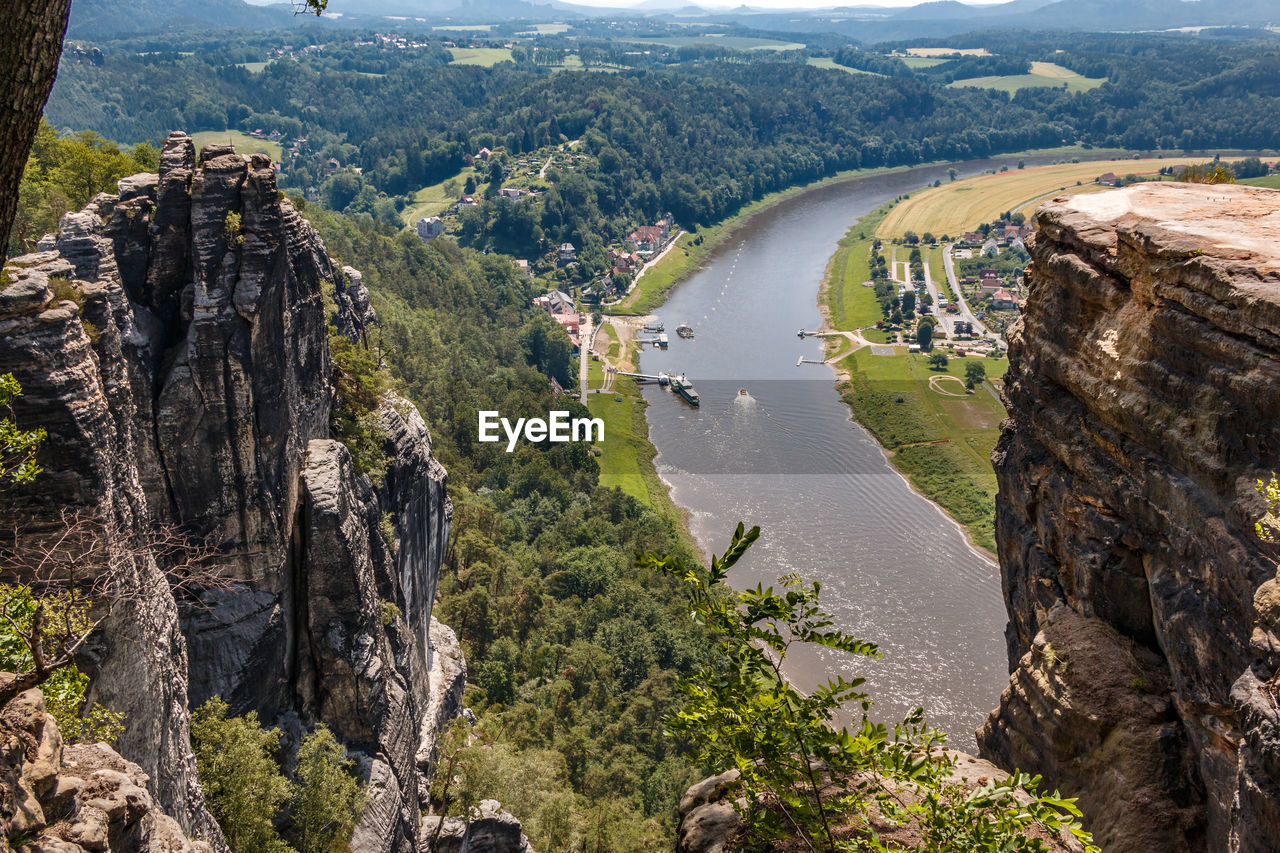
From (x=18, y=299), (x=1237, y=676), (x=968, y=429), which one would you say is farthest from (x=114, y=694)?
(x=968, y=429)

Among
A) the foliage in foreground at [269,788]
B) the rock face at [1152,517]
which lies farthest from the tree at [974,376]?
the foliage in foreground at [269,788]

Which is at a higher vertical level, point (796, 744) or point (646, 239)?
point (796, 744)

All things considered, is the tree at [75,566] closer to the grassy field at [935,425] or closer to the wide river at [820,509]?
the wide river at [820,509]

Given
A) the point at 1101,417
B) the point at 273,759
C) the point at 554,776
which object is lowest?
the point at 554,776

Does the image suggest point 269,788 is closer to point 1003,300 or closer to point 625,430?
point 625,430

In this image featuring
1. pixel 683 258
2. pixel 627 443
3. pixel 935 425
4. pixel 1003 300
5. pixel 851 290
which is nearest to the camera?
pixel 627 443

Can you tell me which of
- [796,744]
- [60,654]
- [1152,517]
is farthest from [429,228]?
[796,744]

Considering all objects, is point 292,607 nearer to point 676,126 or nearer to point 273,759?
point 273,759
